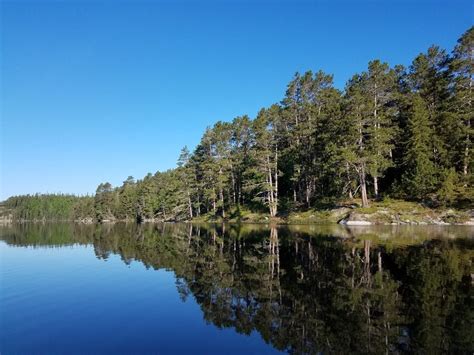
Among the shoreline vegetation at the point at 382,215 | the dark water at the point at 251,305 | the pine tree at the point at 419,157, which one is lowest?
the dark water at the point at 251,305

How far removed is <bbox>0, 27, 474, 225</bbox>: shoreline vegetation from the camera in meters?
46.0

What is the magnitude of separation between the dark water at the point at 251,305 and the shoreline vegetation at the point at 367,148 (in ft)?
84.1

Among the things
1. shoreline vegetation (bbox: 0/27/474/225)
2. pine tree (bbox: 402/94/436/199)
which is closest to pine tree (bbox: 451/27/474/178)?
shoreline vegetation (bbox: 0/27/474/225)

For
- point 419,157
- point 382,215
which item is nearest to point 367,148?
point 419,157

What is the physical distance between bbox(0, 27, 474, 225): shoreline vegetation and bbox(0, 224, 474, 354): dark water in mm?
25627

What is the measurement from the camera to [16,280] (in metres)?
18.4

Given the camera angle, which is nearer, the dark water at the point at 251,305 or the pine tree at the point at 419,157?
the dark water at the point at 251,305

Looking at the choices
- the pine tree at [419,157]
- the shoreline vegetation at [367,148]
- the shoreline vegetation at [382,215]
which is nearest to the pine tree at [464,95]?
the shoreline vegetation at [367,148]

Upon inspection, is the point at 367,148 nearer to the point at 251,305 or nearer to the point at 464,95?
the point at 464,95

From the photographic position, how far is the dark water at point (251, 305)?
350 inches

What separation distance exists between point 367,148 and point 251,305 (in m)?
42.8

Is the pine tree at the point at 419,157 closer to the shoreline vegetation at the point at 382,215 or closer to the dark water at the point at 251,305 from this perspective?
the shoreline vegetation at the point at 382,215

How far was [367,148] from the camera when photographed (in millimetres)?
49375

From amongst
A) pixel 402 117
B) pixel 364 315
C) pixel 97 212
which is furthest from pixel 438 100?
pixel 97 212
